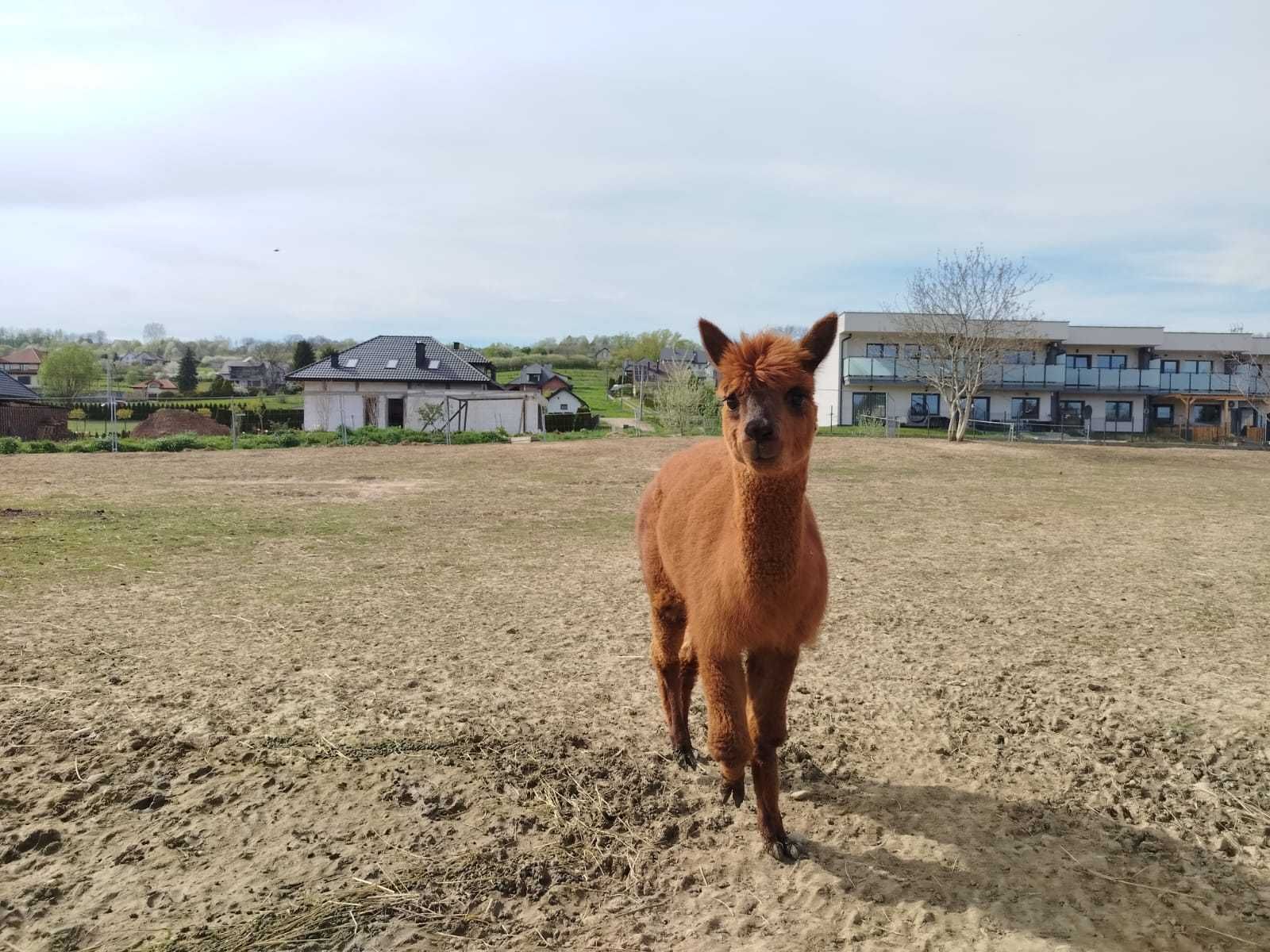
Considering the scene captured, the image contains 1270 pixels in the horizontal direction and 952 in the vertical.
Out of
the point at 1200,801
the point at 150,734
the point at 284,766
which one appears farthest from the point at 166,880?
the point at 1200,801

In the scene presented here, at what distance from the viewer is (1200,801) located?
14.0 feet

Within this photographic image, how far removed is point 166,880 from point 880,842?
340cm

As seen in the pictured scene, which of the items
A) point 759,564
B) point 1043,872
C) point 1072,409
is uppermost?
point 1072,409

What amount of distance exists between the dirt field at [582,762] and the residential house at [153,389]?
76.3 m

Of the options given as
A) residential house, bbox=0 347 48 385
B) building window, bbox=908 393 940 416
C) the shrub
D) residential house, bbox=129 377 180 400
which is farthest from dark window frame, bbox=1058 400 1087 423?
residential house, bbox=0 347 48 385

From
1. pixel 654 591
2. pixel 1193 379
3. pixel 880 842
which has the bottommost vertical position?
pixel 880 842

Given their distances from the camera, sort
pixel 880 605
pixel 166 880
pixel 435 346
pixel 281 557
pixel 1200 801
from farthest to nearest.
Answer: pixel 435 346 → pixel 281 557 → pixel 880 605 → pixel 1200 801 → pixel 166 880

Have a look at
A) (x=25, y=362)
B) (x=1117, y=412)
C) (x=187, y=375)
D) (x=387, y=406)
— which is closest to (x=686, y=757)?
(x=387, y=406)

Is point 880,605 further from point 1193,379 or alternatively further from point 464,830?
point 1193,379

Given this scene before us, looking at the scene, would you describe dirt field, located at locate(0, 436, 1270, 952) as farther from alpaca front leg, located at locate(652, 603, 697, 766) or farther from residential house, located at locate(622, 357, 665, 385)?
residential house, located at locate(622, 357, 665, 385)

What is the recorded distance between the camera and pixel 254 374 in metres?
104

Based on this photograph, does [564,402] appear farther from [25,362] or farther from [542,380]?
[25,362]

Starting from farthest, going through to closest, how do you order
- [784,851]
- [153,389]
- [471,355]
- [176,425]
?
1. [153,389]
2. [471,355]
3. [176,425]
4. [784,851]

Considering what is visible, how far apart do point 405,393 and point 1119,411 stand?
44.3 metres
